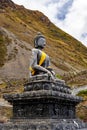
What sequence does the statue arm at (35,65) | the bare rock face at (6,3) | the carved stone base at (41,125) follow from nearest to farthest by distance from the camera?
the carved stone base at (41,125) → the statue arm at (35,65) → the bare rock face at (6,3)

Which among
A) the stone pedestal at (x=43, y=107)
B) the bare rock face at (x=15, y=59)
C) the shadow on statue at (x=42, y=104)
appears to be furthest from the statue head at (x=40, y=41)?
the bare rock face at (x=15, y=59)

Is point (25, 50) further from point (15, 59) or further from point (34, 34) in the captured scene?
point (34, 34)

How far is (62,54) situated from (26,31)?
1491 cm

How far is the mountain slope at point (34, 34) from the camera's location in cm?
10419

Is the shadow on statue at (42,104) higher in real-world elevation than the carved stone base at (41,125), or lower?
higher

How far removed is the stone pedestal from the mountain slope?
70.4 m

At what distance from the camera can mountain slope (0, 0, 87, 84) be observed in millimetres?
104188

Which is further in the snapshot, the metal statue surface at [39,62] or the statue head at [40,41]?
the statue head at [40,41]

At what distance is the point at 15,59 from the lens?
9281cm

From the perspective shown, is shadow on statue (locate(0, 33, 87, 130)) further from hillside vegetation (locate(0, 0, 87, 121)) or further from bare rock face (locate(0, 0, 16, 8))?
bare rock face (locate(0, 0, 16, 8))

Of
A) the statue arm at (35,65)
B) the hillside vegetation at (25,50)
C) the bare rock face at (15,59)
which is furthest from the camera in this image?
→ the bare rock face at (15,59)

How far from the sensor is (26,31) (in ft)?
429

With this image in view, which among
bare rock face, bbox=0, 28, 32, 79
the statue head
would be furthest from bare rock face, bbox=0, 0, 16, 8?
the statue head

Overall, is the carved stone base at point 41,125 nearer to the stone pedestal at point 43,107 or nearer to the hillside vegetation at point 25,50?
the stone pedestal at point 43,107
